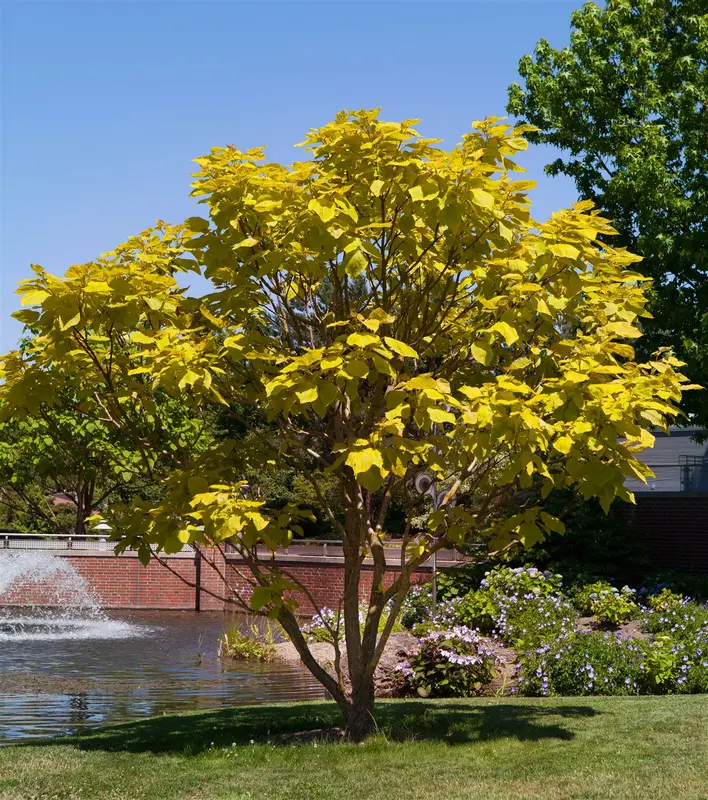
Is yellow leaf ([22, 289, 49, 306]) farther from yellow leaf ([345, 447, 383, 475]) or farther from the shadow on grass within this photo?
the shadow on grass

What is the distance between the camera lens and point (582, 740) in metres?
8.91

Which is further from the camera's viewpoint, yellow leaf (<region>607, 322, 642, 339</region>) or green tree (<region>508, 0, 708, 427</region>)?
green tree (<region>508, 0, 708, 427</region>)

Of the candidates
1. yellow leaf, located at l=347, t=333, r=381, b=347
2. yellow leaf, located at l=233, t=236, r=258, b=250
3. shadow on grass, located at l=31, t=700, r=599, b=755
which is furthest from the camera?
shadow on grass, located at l=31, t=700, r=599, b=755

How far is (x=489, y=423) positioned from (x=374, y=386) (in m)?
2.50

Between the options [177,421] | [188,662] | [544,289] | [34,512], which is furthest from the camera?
[34,512]

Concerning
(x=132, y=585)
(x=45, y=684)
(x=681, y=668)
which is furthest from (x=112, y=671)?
(x=132, y=585)

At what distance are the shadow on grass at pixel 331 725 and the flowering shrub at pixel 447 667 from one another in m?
2.18

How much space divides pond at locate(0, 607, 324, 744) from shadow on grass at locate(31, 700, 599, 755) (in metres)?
1.58

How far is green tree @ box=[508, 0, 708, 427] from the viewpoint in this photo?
1992cm

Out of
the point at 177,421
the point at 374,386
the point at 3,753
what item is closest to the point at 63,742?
the point at 3,753

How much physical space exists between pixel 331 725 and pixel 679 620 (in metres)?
8.03

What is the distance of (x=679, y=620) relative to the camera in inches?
634

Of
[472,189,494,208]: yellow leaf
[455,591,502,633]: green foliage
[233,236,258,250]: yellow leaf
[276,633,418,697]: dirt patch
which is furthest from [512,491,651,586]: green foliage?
[472,189,494,208]: yellow leaf

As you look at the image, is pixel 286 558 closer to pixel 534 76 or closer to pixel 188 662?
pixel 188 662
